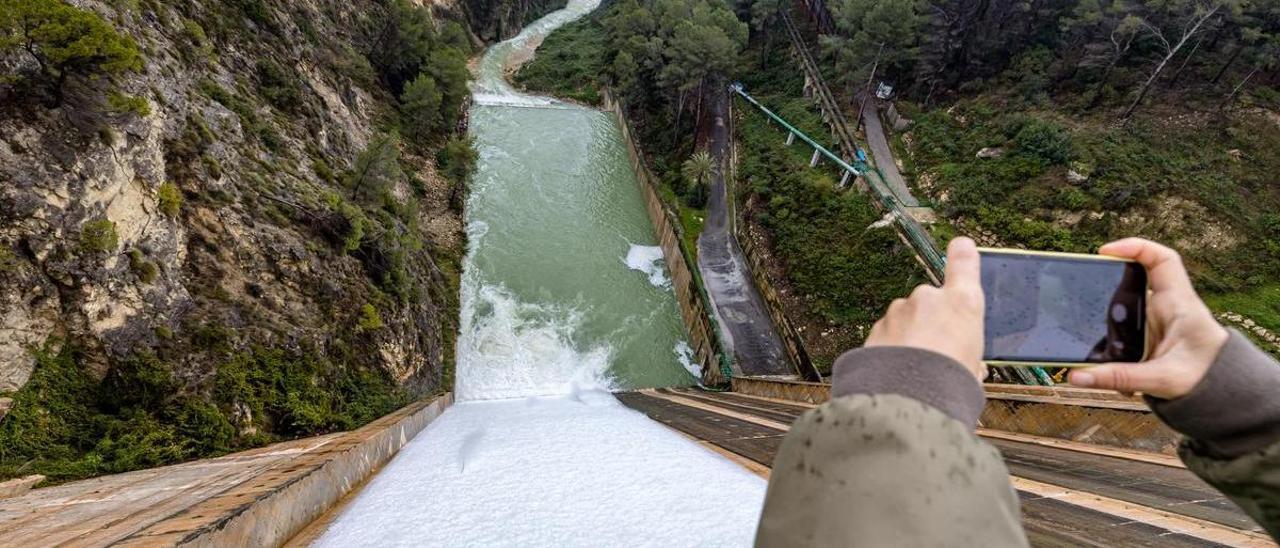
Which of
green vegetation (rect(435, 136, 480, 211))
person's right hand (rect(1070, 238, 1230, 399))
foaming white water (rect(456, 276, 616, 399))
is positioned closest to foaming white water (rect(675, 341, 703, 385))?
foaming white water (rect(456, 276, 616, 399))

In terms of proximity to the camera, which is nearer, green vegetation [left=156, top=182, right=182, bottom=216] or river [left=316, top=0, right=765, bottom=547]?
river [left=316, top=0, right=765, bottom=547]

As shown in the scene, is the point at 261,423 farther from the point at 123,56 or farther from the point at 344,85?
the point at 344,85

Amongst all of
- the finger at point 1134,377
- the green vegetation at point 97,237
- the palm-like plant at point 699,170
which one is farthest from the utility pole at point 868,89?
the finger at point 1134,377

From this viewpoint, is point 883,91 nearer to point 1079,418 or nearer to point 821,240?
point 821,240

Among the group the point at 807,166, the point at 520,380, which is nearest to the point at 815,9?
the point at 807,166

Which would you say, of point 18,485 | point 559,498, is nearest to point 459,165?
point 18,485

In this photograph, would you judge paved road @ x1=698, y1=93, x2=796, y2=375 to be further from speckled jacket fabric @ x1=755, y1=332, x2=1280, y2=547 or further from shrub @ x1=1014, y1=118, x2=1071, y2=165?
speckled jacket fabric @ x1=755, y1=332, x2=1280, y2=547
